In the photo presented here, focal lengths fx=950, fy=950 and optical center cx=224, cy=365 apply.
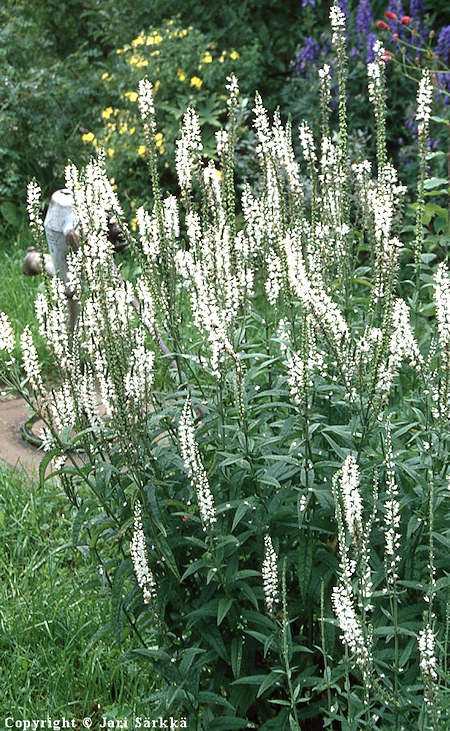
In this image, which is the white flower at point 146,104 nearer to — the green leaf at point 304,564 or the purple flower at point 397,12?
the green leaf at point 304,564

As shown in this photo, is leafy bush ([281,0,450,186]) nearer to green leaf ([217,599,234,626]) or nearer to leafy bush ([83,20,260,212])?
leafy bush ([83,20,260,212])

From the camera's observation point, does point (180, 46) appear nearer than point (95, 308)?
No

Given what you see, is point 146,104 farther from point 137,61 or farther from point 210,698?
point 137,61

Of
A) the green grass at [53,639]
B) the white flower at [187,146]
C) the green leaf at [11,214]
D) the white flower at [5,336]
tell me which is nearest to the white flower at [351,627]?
the green grass at [53,639]

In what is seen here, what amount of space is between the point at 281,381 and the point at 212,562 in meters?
0.66

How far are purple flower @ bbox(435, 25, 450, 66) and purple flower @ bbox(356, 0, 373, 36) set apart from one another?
0.67m

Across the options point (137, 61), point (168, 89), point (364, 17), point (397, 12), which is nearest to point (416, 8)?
point (397, 12)

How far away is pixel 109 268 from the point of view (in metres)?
3.03

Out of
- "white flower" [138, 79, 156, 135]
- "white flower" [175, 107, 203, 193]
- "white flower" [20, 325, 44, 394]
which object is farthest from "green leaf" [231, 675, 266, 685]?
"white flower" [138, 79, 156, 135]

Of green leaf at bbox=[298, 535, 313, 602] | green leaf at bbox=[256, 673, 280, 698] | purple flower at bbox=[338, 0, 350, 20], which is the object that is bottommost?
green leaf at bbox=[256, 673, 280, 698]

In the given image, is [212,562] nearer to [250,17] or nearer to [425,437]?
[425,437]

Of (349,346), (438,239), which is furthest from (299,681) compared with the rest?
(438,239)

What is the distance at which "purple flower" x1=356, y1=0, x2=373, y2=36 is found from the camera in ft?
26.8

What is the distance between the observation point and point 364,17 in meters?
8.24
